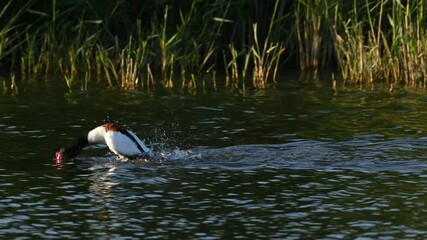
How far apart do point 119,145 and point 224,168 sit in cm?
112

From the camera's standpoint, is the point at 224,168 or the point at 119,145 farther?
the point at 119,145

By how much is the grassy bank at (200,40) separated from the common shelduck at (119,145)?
4604mm

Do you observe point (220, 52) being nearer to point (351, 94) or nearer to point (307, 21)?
point (307, 21)

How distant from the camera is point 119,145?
456 inches

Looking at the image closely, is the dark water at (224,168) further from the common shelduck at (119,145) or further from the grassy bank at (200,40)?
the grassy bank at (200,40)

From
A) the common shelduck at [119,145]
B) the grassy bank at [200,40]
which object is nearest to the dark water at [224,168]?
the common shelduck at [119,145]

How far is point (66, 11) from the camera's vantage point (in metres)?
17.6

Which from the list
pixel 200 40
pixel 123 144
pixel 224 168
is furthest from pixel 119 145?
pixel 200 40

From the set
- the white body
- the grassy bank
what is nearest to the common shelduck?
the white body

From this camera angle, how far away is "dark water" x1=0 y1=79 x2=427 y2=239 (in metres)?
9.03

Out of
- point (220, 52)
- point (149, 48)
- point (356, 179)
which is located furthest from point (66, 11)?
point (356, 179)

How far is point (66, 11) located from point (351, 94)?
4683 millimetres

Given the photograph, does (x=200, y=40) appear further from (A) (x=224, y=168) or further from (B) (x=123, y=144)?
(A) (x=224, y=168)

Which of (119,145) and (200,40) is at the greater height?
(200,40)
